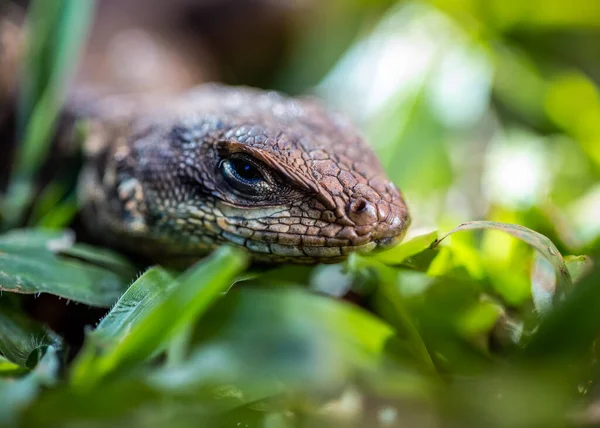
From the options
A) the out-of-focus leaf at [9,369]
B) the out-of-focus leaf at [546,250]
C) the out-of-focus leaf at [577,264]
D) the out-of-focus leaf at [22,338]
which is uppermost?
the out-of-focus leaf at [546,250]

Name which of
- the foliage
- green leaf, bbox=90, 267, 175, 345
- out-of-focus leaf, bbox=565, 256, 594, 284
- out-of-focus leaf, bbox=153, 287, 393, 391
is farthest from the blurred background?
green leaf, bbox=90, 267, 175, 345

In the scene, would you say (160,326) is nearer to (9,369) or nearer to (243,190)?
(9,369)

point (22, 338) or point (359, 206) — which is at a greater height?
point (359, 206)

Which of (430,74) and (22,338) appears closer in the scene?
(22,338)

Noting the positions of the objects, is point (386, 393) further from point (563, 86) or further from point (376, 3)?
point (376, 3)

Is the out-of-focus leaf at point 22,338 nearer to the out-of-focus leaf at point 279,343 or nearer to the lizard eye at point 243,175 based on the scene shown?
the out-of-focus leaf at point 279,343

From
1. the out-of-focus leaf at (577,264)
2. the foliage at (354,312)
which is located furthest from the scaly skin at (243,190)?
the out-of-focus leaf at (577,264)

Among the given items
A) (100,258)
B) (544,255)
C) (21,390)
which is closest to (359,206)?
(544,255)
